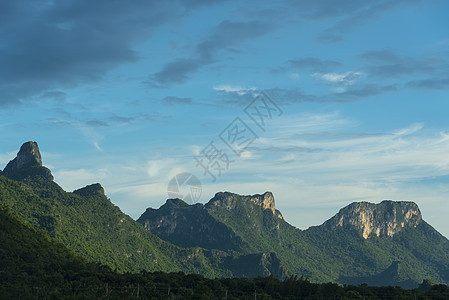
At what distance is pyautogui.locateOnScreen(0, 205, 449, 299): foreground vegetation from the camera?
60.2 m

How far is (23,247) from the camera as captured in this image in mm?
91500

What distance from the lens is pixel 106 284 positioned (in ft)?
214

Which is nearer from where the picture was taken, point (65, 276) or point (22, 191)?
point (65, 276)

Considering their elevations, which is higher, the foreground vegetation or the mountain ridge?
the mountain ridge

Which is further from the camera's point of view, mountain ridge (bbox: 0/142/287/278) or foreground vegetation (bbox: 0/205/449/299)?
mountain ridge (bbox: 0/142/287/278)

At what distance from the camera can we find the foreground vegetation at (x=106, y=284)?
60.2 meters

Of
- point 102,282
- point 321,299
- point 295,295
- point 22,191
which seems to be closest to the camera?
point 321,299

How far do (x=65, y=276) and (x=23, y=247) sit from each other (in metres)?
15.1

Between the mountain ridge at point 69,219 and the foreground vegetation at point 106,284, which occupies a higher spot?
the mountain ridge at point 69,219

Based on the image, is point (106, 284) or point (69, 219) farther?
point (69, 219)

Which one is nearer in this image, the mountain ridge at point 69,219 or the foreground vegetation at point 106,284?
the foreground vegetation at point 106,284

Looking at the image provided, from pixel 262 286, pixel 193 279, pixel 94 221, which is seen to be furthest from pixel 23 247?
pixel 94 221

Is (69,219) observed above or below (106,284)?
above

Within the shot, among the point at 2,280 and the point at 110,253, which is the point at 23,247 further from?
the point at 110,253
